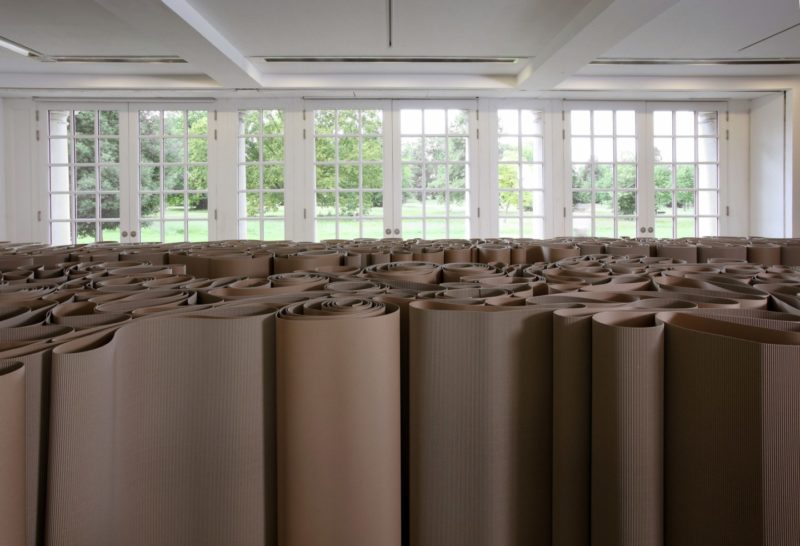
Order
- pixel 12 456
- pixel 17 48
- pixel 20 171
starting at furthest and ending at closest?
pixel 20 171
pixel 17 48
pixel 12 456

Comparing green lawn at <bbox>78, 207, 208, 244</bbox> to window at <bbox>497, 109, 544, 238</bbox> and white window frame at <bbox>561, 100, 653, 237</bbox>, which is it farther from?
white window frame at <bbox>561, 100, 653, 237</bbox>

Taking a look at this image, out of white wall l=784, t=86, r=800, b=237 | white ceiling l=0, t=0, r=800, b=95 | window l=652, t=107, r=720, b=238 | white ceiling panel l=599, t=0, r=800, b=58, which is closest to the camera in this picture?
white ceiling l=0, t=0, r=800, b=95

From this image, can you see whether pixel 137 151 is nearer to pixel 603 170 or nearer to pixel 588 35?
pixel 588 35

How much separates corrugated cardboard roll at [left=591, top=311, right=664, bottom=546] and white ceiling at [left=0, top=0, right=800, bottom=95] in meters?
2.97

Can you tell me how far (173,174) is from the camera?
19.6ft

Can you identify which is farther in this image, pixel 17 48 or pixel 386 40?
pixel 17 48

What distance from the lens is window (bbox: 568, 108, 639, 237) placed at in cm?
612

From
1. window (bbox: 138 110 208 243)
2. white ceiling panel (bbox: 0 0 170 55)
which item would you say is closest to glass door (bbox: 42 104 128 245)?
window (bbox: 138 110 208 243)

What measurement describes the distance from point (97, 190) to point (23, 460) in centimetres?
601

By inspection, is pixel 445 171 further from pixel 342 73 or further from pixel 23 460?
pixel 23 460

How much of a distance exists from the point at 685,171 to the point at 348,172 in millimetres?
3622

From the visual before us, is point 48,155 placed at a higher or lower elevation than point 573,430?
higher

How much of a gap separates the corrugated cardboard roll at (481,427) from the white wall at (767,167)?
5887 millimetres

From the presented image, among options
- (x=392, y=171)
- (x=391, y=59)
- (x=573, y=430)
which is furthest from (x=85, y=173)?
(x=573, y=430)
